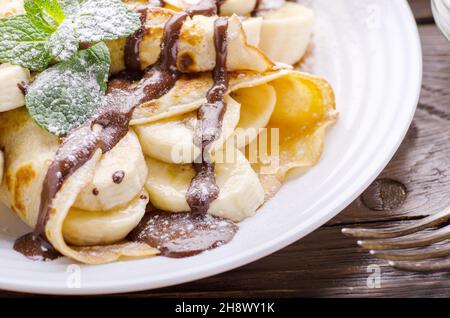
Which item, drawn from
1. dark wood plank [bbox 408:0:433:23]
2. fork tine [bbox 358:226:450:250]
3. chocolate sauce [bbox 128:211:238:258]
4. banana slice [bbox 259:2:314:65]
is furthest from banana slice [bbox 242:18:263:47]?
dark wood plank [bbox 408:0:433:23]

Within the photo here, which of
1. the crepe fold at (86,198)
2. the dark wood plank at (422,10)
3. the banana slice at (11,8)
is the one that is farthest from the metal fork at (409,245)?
the dark wood plank at (422,10)

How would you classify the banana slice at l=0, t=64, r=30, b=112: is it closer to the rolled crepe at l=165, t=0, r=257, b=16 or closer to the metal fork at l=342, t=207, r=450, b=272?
the rolled crepe at l=165, t=0, r=257, b=16

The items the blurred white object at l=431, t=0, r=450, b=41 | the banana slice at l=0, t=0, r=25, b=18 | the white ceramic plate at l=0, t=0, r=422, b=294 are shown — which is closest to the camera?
the white ceramic plate at l=0, t=0, r=422, b=294

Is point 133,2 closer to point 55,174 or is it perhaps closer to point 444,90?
point 55,174

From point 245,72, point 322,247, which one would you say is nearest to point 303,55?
point 245,72

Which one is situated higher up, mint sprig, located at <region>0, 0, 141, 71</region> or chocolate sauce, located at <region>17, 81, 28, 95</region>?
mint sprig, located at <region>0, 0, 141, 71</region>

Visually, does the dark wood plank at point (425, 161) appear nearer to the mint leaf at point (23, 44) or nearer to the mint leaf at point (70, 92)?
the mint leaf at point (70, 92)
